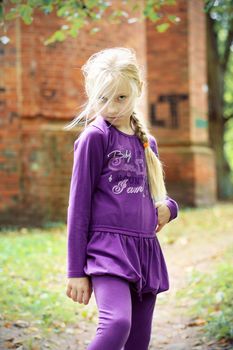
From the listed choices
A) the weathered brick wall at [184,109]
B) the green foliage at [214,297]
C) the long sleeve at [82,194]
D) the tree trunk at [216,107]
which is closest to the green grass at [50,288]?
the green foliage at [214,297]

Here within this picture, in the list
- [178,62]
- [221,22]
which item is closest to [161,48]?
[178,62]

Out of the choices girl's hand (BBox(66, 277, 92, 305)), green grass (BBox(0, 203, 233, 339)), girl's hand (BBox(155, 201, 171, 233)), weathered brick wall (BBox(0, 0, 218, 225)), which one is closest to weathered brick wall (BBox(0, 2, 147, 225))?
weathered brick wall (BBox(0, 0, 218, 225))

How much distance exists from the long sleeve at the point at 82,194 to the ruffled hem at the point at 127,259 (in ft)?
0.16

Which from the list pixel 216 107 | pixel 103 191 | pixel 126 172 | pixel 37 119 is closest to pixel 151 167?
pixel 126 172

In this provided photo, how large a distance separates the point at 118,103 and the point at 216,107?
14749 mm

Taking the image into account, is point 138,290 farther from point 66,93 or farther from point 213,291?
point 66,93

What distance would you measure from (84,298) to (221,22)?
1683cm

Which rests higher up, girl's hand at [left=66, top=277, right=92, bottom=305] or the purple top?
the purple top

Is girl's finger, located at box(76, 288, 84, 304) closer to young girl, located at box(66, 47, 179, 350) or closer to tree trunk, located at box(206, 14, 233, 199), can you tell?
young girl, located at box(66, 47, 179, 350)

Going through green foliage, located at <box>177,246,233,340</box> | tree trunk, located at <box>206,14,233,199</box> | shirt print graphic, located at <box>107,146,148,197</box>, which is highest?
tree trunk, located at <box>206,14,233,199</box>

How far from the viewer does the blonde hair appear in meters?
2.63

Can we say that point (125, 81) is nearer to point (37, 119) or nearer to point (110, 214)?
point (110, 214)

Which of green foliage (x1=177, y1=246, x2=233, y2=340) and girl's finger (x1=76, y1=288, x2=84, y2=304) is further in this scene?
green foliage (x1=177, y1=246, x2=233, y2=340)

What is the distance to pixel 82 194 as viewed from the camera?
2.55 metres
